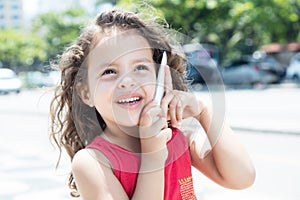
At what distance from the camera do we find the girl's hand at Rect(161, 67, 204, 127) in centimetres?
111

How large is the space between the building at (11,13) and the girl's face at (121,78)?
10333 cm

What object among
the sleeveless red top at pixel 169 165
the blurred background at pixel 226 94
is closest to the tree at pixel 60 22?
the blurred background at pixel 226 94

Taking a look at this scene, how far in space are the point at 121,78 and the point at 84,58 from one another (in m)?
0.19

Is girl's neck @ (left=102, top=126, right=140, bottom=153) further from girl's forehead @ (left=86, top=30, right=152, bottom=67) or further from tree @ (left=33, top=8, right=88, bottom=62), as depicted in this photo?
tree @ (left=33, top=8, right=88, bottom=62)

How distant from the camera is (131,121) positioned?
1.13 meters

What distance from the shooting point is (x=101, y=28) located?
129 cm

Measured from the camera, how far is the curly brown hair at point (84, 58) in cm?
129

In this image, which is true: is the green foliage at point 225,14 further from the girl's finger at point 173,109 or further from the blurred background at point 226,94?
the girl's finger at point 173,109

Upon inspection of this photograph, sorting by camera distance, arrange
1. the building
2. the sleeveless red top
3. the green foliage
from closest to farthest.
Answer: the sleeveless red top → the green foliage → the building

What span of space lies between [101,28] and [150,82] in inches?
9.4

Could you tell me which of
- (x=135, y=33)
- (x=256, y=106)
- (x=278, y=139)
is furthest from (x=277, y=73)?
(x=135, y=33)

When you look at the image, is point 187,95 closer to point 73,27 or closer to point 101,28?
point 101,28

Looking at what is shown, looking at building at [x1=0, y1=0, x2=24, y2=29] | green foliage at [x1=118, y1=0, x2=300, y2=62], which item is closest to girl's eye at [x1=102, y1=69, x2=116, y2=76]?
green foliage at [x1=118, y1=0, x2=300, y2=62]

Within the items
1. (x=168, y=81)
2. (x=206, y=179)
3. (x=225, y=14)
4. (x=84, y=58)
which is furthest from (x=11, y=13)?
(x=168, y=81)
